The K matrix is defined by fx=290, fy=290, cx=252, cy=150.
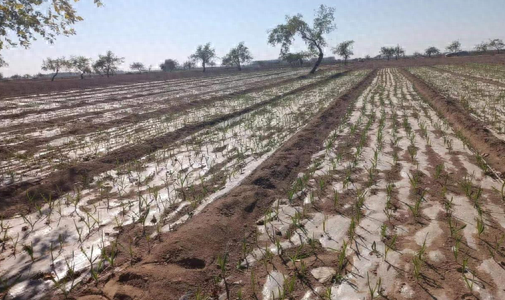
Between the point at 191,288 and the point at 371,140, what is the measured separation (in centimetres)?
597

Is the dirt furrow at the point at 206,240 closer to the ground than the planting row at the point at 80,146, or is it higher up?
closer to the ground

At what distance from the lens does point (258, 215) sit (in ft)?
13.1

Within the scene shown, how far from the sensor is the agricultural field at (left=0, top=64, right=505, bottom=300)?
2.69 m

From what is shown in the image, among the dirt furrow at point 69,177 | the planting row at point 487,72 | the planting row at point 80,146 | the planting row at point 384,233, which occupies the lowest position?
the planting row at point 384,233

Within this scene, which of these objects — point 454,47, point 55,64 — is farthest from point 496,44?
point 55,64

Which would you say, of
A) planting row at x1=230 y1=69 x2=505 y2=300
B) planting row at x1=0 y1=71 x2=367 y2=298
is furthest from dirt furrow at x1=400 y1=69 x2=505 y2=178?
planting row at x1=0 y1=71 x2=367 y2=298

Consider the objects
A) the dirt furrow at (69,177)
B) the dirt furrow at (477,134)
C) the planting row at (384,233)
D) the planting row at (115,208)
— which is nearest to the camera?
the planting row at (384,233)

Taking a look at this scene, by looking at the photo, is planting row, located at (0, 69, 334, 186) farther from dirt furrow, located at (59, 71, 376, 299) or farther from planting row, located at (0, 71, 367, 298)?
dirt furrow, located at (59, 71, 376, 299)

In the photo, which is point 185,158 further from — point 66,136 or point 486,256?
point 486,256

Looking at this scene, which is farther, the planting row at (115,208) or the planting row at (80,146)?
the planting row at (80,146)

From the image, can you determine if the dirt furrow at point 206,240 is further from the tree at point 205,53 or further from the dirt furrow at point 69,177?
the tree at point 205,53

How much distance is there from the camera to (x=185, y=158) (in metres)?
6.44

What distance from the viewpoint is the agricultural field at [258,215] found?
2.69 metres

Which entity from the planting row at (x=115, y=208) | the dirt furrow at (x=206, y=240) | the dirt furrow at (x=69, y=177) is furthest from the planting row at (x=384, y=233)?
the dirt furrow at (x=69, y=177)
